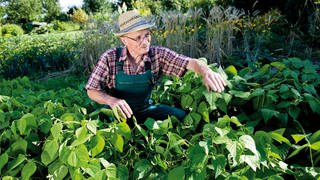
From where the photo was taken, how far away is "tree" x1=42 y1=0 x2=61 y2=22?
39188mm

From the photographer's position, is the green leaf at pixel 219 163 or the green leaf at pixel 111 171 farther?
the green leaf at pixel 111 171

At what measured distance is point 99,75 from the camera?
7.47 ft

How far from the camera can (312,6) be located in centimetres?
589

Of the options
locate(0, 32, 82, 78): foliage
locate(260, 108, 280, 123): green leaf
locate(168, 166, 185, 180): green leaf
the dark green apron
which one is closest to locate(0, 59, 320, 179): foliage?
locate(168, 166, 185, 180): green leaf

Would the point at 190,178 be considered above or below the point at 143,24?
below

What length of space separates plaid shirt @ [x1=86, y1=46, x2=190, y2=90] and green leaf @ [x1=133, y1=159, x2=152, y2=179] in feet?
2.20

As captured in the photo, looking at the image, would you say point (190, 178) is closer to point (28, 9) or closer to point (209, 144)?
point (209, 144)

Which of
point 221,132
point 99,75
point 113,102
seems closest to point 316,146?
point 221,132

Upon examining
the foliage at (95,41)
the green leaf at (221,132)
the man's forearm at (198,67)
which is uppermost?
the man's forearm at (198,67)

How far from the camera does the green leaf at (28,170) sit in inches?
67.5

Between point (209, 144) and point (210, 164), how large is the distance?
12 centimetres

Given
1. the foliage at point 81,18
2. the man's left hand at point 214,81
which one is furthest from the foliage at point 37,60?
the man's left hand at point 214,81

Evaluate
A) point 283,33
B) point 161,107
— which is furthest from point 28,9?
point 161,107

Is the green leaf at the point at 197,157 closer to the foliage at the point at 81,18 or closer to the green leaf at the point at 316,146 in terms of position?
the green leaf at the point at 316,146
